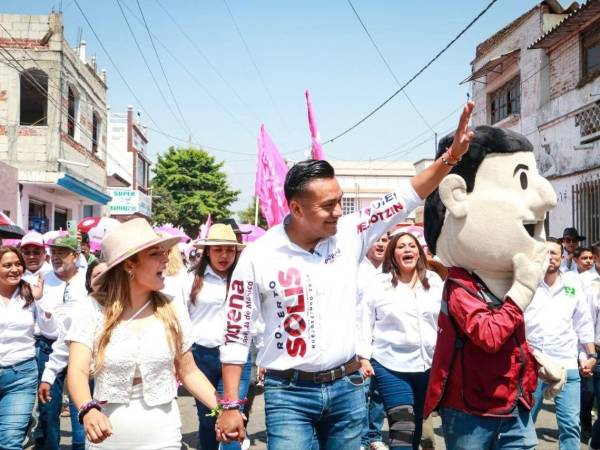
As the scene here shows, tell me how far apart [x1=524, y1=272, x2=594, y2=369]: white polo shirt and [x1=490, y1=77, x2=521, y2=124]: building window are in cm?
1235

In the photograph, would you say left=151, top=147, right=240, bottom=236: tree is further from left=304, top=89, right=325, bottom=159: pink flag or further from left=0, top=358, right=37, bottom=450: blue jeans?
left=0, top=358, right=37, bottom=450: blue jeans

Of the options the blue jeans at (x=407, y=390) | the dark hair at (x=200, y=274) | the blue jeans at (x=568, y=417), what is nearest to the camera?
the blue jeans at (x=568, y=417)

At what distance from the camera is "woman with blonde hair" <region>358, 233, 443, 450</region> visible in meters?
5.07

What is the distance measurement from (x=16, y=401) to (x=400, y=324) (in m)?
2.96

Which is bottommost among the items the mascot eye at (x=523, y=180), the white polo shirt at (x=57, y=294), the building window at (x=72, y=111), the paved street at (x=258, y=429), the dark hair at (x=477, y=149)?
the paved street at (x=258, y=429)

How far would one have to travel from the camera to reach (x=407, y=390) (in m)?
5.16

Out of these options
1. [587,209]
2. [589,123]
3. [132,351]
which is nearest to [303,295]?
[132,351]

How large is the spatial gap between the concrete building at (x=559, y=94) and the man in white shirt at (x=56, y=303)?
33.4 feet

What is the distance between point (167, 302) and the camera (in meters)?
3.57

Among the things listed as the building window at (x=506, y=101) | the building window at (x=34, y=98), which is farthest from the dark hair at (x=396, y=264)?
the building window at (x=34, y=98)

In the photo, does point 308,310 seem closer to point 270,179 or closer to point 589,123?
point 270,179

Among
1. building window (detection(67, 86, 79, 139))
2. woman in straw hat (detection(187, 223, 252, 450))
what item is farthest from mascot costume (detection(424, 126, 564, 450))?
building window (detection(67, 86, 79, 139))

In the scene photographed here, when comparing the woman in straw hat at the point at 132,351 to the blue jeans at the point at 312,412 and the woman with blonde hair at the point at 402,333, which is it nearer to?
the blue jeans at the point at 312,412

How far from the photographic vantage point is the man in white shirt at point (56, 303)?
5.72 meters
